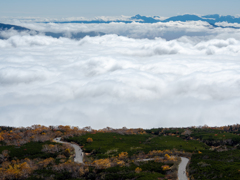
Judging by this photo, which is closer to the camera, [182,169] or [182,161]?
[182,169]

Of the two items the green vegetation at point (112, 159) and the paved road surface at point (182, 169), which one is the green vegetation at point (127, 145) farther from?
the paved road surface at point (182, 169)

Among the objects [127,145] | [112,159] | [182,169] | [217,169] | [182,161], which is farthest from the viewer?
[127,145]

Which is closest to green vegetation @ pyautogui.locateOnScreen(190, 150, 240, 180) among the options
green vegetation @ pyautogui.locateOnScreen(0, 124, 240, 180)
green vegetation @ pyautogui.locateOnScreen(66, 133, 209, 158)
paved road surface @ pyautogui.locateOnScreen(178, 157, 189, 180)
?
green vegetation @ pyautogui.locateOnScreen(0, 124, 240, 180)

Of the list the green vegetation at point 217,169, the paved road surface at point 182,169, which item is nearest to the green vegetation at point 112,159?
→ the green vegetation at point 217,169

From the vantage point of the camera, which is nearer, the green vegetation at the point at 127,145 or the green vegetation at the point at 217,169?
the green vegetation at the point at 217,169

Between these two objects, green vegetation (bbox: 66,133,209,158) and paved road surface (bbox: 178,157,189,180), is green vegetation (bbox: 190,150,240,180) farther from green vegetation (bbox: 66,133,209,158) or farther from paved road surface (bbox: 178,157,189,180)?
green vegetation (bbox: 66,133,209,158)

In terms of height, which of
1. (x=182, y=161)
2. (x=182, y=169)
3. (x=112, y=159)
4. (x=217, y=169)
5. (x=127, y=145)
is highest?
(x=127, y=145)

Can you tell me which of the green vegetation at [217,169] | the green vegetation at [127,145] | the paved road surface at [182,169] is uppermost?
the green vegetation at [127,145]

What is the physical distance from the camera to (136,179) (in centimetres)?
5103

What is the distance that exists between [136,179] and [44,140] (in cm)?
6275

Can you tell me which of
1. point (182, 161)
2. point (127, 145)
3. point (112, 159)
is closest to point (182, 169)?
point (182, 161)

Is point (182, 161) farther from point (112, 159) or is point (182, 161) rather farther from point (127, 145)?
point (127, 145)

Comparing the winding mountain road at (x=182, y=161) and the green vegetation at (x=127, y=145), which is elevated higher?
the green vegetation at (x=127, y=145)

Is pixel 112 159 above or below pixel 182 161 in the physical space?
→ above
